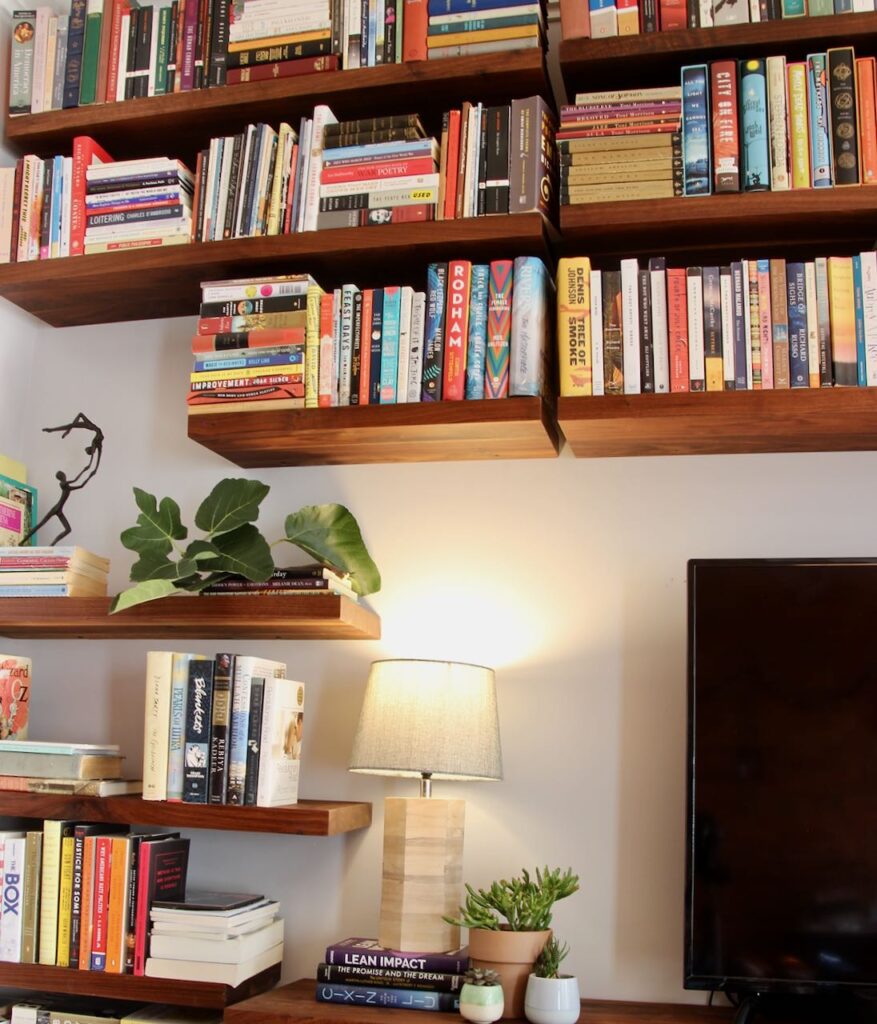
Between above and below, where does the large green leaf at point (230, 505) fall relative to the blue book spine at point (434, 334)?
below

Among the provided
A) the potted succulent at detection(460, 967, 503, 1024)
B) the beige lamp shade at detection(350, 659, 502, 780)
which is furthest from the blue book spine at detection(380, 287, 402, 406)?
the potted succulent at detection(460, 967, 503, 1024)

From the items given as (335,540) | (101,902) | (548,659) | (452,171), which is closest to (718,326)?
(452,171)

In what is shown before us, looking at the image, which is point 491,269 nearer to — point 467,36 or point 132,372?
point 467,36

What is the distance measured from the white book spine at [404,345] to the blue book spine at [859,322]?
0.75 meters

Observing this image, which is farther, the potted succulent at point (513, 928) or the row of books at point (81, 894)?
the row of books at point (81, 894)

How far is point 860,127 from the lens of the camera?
186cm

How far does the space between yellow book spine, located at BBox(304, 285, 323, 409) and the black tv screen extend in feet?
2.42

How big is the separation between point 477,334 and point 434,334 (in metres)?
0.08

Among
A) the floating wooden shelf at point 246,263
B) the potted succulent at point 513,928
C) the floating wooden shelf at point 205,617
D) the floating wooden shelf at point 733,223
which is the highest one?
the floating wooden shelf at point 733,223

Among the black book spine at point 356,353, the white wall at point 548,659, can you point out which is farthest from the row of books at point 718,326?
the black book spine at point 356,353

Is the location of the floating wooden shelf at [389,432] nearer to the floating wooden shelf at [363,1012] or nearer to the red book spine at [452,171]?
the red book spine at [452,171]

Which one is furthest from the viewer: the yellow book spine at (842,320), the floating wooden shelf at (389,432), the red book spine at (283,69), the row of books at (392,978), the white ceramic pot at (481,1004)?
the red book spine at (283,69)

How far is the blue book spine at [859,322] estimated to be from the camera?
179cm

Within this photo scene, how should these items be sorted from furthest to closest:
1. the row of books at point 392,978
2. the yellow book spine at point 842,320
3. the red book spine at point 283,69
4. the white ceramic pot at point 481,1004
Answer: the red book spine at point 283,69
the yellow book spine at point 842,320
the row of books at point 392,978
the white ceramic pot at point 481,1004
